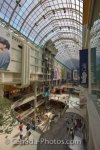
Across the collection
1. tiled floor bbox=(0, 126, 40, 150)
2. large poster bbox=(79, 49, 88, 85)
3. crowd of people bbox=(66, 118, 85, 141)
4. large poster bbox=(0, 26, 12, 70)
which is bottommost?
tiled floor bbox=(0, 126, 40, 150)

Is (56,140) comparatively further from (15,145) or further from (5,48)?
(5,48)

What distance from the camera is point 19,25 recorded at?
1853 inches

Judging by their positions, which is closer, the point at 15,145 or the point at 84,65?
the point at 84,65

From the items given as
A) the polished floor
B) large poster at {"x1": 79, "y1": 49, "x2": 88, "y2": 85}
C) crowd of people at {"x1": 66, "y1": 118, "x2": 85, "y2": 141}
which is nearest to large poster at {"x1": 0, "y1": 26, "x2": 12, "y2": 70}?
the polished floor

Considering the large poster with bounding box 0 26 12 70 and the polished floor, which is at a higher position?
the large poster with bounding box 0 26 12 70

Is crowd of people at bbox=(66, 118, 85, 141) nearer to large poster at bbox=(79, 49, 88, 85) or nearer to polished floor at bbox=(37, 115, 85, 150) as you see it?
polished floor at bbox=(37, 115, 85, 150)

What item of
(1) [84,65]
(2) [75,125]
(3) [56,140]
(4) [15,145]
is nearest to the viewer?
(1) [84,65]

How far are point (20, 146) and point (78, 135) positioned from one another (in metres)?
6.75

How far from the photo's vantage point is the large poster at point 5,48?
27.7 meters

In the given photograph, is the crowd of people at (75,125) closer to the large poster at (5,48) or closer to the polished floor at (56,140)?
the polished floor at (56,140)

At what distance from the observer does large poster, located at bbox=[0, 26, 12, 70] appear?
1092 inches

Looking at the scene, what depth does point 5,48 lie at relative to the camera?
28.7 meters

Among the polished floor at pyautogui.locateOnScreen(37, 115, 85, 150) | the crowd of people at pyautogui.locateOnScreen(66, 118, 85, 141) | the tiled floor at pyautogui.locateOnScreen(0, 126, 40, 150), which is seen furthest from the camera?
the crowd of people at pyautogui.locateOnScreen(66, 118, 85, 141)

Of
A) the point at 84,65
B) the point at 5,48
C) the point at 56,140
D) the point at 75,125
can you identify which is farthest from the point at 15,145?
the point at 5,48
